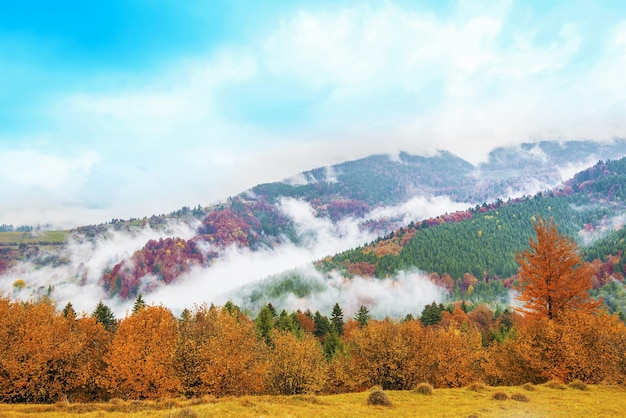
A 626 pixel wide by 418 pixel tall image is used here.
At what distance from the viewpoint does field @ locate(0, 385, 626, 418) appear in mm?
30781

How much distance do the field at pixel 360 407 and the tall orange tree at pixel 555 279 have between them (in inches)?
602

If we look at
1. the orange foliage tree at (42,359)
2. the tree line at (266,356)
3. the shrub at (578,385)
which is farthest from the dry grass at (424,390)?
the orange foliage tree at (42,359)

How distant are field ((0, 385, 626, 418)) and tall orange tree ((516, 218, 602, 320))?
1528 cm

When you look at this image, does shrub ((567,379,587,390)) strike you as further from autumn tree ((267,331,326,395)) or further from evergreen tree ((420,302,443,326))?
evergreen tree ((420,302,443,326))

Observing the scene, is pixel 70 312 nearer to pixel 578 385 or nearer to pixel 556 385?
pixel 556 385

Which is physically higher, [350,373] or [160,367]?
[160,367]

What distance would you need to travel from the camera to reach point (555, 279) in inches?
2159

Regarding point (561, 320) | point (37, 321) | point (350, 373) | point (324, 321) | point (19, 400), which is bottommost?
point (324, 321)

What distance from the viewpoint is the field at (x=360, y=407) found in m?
30.8

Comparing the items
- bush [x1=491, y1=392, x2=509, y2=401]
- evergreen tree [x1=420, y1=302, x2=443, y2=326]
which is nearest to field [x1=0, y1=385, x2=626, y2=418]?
bush [x1=491, y1=392, x2=509, y2=401]

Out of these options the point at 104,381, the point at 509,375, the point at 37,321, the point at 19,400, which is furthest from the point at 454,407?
the point at 37,321

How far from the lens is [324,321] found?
162625 mm

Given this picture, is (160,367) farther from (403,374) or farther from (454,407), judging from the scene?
(454,407)

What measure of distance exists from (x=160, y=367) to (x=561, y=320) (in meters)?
56.3
